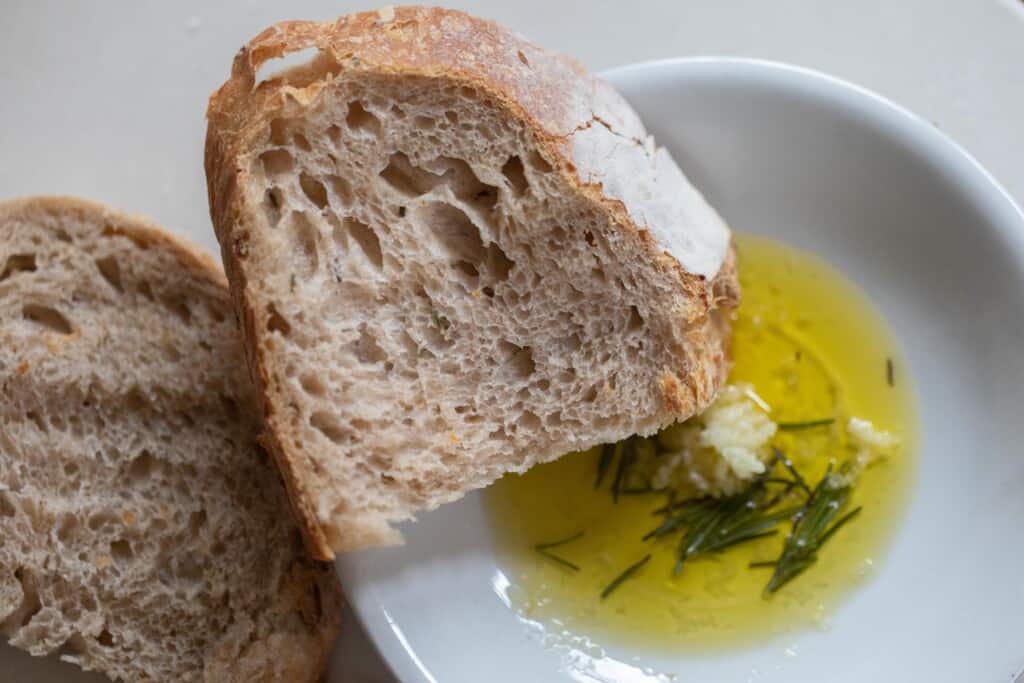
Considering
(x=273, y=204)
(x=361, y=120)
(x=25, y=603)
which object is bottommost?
(x=25, y=603)

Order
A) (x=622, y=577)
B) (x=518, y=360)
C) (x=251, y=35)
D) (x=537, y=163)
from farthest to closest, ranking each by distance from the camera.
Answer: (x=251, y=35)
(x=622, y=577)
(x=518, y=360)
(x=537, y=163)

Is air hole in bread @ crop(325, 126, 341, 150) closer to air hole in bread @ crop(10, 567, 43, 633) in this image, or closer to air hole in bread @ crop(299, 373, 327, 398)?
air hole in bread @ crop(299, 373, 327, 398)

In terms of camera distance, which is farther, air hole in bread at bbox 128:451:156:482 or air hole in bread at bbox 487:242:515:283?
air hole in bread at bbox 128:451:156:482

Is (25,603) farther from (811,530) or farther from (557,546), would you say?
(811,530)

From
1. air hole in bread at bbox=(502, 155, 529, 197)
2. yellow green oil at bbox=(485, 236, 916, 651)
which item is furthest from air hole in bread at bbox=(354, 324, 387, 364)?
yellow green oil at bbox=(485, 236, 916, 651)

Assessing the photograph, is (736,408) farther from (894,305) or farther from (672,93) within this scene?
(672,93)

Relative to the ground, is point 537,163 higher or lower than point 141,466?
higher

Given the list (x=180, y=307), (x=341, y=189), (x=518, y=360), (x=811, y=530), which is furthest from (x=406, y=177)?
(x=811, y=530)

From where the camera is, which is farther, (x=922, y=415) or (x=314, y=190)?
(x=922, y=415)
